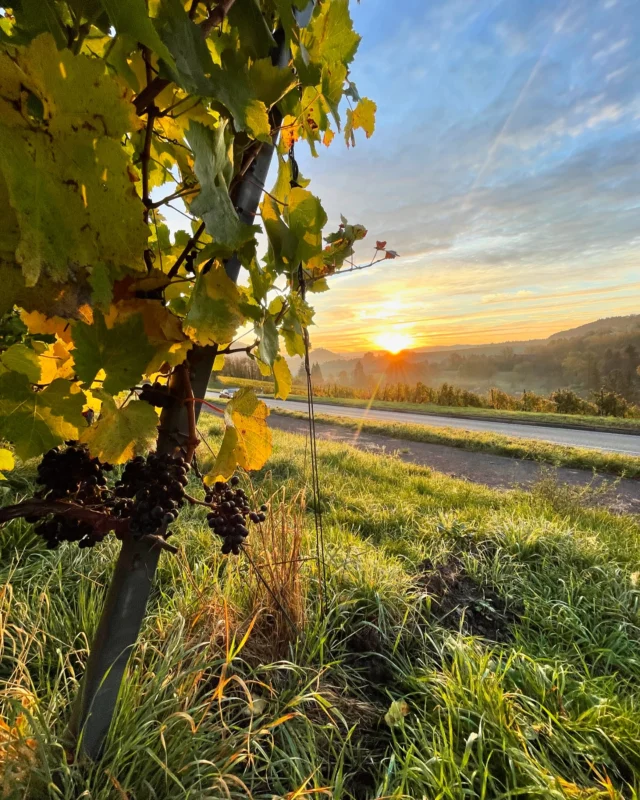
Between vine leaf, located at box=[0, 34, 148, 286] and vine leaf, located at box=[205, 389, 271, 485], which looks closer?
vine leaf, located at box=[0, 34, 148, 286]

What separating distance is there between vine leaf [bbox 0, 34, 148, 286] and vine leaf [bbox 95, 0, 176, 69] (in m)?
0.08

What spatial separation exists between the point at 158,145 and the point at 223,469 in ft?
2.07

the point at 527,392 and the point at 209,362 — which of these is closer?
the point at 209,362

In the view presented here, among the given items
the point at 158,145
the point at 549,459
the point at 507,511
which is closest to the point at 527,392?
the point at 549,459

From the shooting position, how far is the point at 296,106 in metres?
0.76

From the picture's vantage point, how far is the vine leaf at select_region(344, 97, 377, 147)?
1.01 meters

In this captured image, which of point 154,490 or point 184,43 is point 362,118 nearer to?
point 184,43

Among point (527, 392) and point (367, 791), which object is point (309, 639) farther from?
point (527, 392)

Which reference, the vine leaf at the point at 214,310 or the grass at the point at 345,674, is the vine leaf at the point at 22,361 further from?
the grass at the point at 345,674

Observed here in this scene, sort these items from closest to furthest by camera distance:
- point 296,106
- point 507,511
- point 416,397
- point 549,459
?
1. point 296,106
2. point 507,511
3. point 549,459
4. point 416,397

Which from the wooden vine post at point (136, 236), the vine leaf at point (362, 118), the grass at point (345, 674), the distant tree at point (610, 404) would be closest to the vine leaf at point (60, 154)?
the wooden vine post at point (136, 236)

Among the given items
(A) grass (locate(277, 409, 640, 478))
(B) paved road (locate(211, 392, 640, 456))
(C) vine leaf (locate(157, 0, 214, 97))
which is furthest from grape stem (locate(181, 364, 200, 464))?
(B) paved road (locate(211, 392, 640, 456))

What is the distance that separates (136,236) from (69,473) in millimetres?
517

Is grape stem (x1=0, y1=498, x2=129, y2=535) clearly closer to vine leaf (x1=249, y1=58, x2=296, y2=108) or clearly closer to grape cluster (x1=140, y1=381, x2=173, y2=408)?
grape cluster (x1=140, y1=381, x2=173, y2=408)
